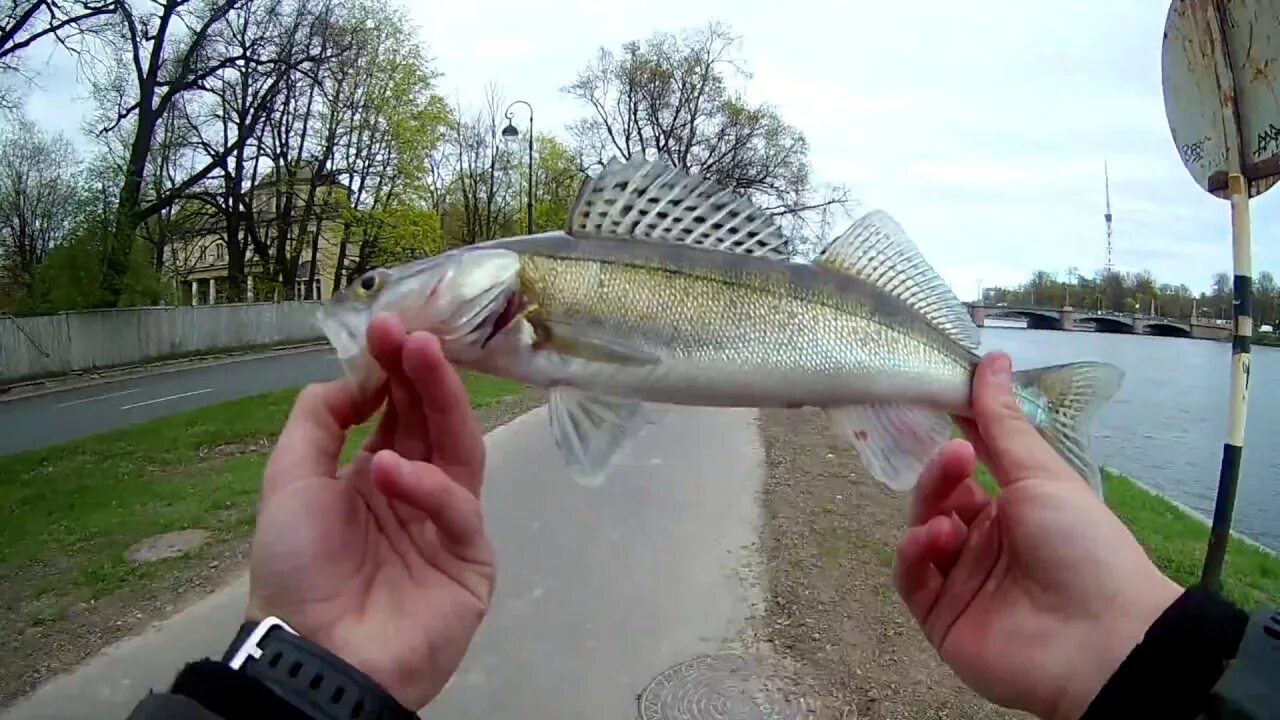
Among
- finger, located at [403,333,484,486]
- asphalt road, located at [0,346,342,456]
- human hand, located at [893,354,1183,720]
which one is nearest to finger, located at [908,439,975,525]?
human hand, located at [893,354,1183,720]

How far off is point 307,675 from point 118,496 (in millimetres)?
9400

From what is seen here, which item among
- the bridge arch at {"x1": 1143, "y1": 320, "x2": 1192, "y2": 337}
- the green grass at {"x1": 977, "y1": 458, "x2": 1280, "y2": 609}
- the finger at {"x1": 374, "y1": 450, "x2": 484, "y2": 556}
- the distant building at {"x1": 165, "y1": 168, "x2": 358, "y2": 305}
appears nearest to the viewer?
the finger at {"x1": 374, "y1": 450, "x2": 484, "y2": 556}

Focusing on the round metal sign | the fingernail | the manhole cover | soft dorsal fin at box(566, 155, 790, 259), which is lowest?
the manhole cover

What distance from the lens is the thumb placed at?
1.94 metres

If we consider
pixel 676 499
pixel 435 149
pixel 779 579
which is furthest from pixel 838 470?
pixel 435 149

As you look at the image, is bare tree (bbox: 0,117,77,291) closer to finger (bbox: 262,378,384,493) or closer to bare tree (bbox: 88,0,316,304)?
bare tree (bbox: 88,0,316,304)

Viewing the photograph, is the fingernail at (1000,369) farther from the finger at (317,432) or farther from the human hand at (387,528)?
the finger at (317,432)

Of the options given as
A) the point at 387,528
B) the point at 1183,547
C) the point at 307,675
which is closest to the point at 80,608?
the point at 387,528

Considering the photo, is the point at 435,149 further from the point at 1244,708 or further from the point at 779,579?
the point at 1244,708

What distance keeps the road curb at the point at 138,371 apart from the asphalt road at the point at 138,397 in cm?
44

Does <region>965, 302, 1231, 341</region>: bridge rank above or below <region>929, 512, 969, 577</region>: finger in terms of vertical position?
above

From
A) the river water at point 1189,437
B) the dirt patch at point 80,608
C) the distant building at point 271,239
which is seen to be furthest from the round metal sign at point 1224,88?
the distant building at point 271,239

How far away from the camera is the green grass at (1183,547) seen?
7.31 m

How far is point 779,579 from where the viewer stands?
6.60m
